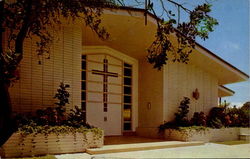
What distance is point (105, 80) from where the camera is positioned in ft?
A: 41.1

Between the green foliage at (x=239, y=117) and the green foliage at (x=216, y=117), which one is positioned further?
the green foliage at (x=239, y=117)

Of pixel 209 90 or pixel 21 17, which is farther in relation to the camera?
pixel 209 90

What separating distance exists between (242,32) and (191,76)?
18.7ft

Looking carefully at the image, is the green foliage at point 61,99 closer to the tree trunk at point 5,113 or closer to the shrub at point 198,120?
the tree trunk at point 5,113

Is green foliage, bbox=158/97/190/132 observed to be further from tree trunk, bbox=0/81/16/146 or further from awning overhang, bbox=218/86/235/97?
tree trunk, bbox=0/81/16/146

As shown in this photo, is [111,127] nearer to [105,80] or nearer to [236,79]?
[105,80]

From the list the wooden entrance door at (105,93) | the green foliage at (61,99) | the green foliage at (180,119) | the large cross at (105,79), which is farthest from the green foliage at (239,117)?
the green foliage at (61,99)

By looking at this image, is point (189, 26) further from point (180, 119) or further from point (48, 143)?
point (180, 119)

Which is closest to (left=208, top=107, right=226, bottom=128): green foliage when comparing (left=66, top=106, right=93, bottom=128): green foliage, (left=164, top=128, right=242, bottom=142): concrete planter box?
(left=164, top=128, right=242, bottom=142): concrete planter box

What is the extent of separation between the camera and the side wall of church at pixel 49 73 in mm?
8648

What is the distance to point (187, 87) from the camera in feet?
43.6

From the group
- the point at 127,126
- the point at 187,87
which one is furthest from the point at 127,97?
the point at 187,87

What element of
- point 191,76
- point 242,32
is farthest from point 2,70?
point 191,76

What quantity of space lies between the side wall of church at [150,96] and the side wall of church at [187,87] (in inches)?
11.8
